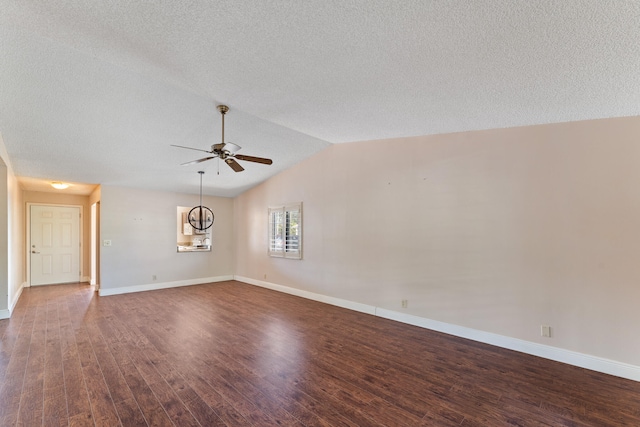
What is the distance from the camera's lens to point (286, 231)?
657cm

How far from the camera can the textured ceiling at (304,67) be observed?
175 cm

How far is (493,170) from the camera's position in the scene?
366 centimetres

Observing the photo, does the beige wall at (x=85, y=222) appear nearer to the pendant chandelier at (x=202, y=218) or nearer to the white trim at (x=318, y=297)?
the pendant chandelier at (x=202, y=218)

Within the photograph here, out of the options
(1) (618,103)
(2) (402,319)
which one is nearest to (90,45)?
(1) (618,103)

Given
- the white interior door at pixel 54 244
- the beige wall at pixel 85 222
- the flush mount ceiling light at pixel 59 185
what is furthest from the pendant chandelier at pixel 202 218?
the white interior door at pixel 54 244

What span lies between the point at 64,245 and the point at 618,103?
1096 cm

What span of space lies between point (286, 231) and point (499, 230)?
4.22 meters

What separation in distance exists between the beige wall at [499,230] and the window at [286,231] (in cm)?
69

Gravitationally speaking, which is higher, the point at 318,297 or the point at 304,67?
the point at 304,67

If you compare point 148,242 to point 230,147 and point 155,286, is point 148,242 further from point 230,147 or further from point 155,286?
point 230,147

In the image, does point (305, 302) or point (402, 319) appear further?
point (305, 302)

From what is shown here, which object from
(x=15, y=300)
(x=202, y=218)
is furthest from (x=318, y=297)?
(x=15, y=300)

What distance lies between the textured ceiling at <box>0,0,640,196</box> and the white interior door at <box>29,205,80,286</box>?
408 centimetres

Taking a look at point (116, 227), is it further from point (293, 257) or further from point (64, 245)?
point (293, 257)
